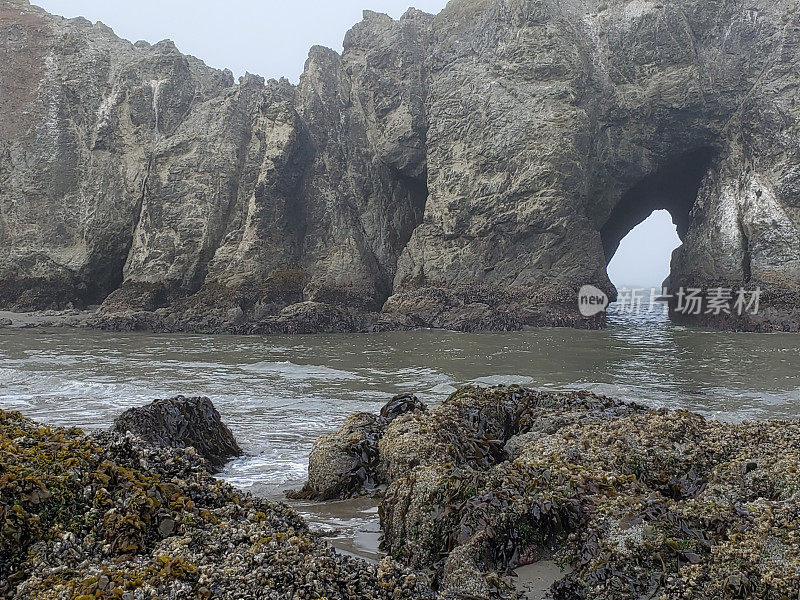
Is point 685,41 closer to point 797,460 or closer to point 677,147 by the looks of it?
point 677,147

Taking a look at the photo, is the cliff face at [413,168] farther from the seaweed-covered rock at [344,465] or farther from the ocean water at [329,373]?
the seaweed-covered rock at [344,465]

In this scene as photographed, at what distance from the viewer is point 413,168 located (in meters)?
27.7

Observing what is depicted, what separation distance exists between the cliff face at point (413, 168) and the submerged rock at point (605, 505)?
52.2 ft

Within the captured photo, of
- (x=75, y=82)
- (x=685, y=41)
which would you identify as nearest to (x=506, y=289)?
(x=685, y=41)

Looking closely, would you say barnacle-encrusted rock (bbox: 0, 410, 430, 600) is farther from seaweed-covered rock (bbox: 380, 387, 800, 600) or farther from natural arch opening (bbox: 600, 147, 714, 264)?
natural arch opening (bbox: 600, 147, 714, 264)

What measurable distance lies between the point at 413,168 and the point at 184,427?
22542 mm

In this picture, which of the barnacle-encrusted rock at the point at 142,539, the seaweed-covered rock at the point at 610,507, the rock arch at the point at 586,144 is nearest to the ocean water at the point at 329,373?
the seaweed-covered rock at the point at 610,507

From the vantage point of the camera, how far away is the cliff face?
2300cm

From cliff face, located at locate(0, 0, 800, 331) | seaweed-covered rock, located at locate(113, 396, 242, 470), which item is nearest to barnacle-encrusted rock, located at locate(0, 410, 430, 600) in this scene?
seaweed-covered rock, located at locate(113, 396, 242, 470)

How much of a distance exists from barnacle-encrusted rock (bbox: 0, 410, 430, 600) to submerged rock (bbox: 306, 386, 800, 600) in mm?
868

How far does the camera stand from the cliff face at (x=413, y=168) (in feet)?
75.5

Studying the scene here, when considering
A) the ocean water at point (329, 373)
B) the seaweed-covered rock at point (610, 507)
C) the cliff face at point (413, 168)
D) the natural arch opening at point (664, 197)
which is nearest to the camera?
the seaweed-covered rock at point (610, 507)

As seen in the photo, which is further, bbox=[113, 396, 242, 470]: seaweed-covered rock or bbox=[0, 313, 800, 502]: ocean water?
bbox=[0, 313, 800, 502]: ocean water

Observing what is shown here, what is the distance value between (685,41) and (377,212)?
13.7 metres
